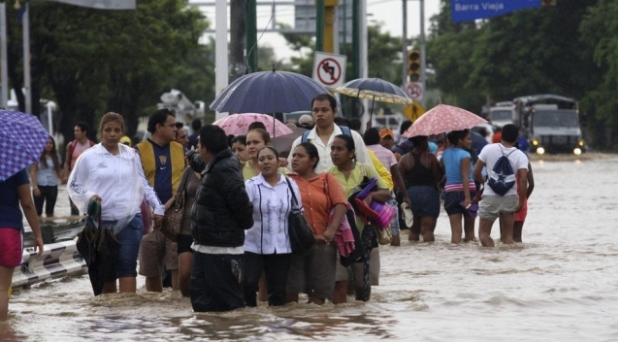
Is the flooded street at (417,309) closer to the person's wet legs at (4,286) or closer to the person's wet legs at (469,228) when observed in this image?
the person's wet legs at (4,286)

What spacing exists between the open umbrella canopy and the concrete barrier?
6.17 m

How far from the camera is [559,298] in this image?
1349 cm

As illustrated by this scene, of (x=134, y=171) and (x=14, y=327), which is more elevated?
(x=134, y=171)

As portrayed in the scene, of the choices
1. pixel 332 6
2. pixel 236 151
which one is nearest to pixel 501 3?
pixel 332 6

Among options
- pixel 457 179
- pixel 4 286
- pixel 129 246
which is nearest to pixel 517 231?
pixel 457 179

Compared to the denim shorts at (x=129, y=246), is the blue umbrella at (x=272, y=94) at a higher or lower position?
higher

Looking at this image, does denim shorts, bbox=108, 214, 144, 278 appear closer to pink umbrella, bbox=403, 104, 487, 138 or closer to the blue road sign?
pink umbrella, bbox=403, 104, 487, 138

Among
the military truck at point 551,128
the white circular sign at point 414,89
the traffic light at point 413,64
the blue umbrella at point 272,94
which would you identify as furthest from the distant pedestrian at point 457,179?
the military truck at point 551,128

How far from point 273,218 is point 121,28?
139 ft

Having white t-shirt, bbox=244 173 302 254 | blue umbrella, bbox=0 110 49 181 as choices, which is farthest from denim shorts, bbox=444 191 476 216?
blue umbrella, bbox=0 110 49 181

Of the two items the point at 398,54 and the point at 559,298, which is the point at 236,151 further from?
the point at 398,54

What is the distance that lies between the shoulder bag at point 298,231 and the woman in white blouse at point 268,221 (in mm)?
40

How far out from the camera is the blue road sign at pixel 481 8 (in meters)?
43.0

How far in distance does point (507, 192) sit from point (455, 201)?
1.24 metres
